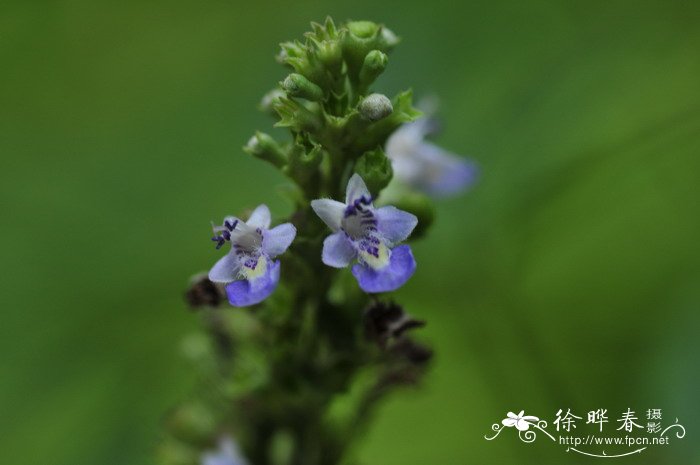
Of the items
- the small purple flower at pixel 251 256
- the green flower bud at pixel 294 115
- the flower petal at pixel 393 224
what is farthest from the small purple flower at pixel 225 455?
the green flower bud at pixel 294 115

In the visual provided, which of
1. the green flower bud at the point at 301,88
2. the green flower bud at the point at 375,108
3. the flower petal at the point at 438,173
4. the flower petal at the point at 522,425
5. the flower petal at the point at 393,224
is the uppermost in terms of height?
the flower petal at the point at 438,173

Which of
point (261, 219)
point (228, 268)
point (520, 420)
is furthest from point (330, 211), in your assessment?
point (520, 420)

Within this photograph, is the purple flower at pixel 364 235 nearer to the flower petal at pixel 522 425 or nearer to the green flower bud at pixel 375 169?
the green flower bud at pixel 375 169

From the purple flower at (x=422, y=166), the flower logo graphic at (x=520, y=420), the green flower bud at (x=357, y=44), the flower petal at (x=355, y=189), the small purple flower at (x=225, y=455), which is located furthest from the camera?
the flower logo graphic at (x=520, y=420)

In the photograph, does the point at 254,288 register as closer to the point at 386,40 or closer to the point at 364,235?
the point at 364,235

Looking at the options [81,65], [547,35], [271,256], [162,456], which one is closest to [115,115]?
[81,65]

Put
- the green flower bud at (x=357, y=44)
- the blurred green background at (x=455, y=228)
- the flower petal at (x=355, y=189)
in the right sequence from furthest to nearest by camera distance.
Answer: the blurred green background at (x=455, y=228)
the green flower bud at (x=357, y=44)
the flower petal at (x=355, y=189)

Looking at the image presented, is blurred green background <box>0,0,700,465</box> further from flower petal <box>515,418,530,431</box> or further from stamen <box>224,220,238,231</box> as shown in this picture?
stamen <box>224,220,238,231</box>
